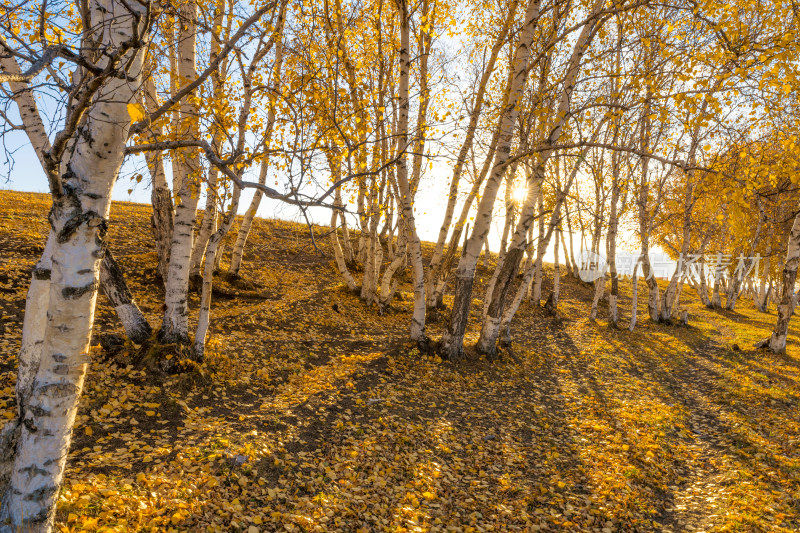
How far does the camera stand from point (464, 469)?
18.8 ft

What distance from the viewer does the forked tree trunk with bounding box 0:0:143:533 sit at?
9.05 ft

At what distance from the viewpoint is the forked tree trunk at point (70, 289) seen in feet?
9.05

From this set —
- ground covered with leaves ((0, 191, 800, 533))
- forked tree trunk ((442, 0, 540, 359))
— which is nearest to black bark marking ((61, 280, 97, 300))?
ground covered with leaves ((0, 191, 800, 533))

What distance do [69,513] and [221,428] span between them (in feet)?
7.07

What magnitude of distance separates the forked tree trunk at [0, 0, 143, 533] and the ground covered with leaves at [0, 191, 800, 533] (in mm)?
790

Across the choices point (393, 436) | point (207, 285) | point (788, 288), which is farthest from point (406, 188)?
point (788, 288)

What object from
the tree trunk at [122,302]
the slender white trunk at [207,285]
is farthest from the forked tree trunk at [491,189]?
the tree trunk at [122,302]

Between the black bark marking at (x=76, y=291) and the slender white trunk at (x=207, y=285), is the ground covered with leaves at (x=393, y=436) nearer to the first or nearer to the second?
the slender white trunk at (x=207, y=285)

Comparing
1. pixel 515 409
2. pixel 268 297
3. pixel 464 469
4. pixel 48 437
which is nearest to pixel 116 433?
pixel 48 437

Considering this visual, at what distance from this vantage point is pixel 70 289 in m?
2.77

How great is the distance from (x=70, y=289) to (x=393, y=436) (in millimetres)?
4742

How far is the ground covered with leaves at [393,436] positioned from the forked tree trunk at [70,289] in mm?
790

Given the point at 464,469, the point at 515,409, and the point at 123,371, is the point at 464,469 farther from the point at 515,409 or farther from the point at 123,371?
the point at 123,371

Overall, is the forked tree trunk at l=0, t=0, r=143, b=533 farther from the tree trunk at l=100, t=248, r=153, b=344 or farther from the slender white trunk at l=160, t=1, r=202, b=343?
the tree trunk at l=100, t=248, r=153, b=344
